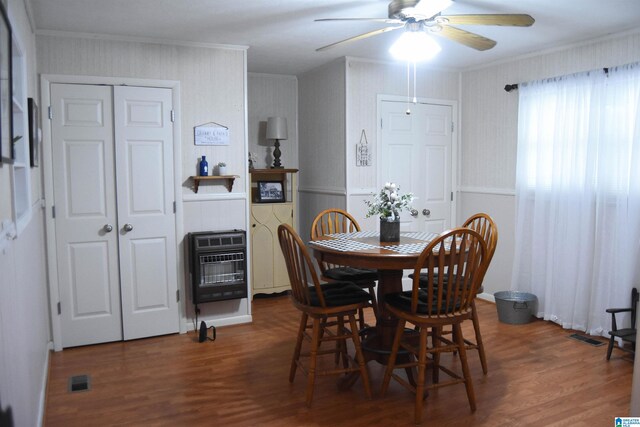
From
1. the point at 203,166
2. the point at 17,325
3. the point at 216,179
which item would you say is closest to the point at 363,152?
the point at 216,179

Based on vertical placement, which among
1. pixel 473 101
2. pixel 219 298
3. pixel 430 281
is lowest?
pixel 219 298

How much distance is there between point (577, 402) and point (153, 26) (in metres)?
3.68

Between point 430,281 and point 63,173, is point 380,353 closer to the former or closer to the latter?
point 430,281

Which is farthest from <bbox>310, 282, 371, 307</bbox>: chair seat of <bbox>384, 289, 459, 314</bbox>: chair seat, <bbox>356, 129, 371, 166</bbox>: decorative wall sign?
<bbox>356, 129, 371, 166</bbox>: decorative wall sign

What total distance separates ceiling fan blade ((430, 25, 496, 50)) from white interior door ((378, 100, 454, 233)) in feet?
6.04

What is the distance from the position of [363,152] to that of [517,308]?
1954 mm

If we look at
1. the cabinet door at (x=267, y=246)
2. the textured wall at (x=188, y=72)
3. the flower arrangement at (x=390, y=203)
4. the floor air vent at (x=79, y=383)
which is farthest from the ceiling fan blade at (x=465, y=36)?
the floor air vent at (x=79, y=383)

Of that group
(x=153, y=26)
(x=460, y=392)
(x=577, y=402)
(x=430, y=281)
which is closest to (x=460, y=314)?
(x=430, y=281)

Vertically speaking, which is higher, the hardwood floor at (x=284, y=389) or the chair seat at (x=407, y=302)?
the chair seat at (x=407, y=302)

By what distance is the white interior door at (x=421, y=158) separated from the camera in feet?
16.8

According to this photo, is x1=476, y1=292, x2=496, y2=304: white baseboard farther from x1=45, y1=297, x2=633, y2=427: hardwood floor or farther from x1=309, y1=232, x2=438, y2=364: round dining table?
x1=309, y1=232, x2=438, y2=364: round dining table

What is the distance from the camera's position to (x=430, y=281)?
8.64 ft

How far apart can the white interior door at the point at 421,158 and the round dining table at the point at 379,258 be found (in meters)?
1.51

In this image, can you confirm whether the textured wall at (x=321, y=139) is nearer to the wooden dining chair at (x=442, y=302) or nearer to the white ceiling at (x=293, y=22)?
the white ceiling at (x=293, y=22)
